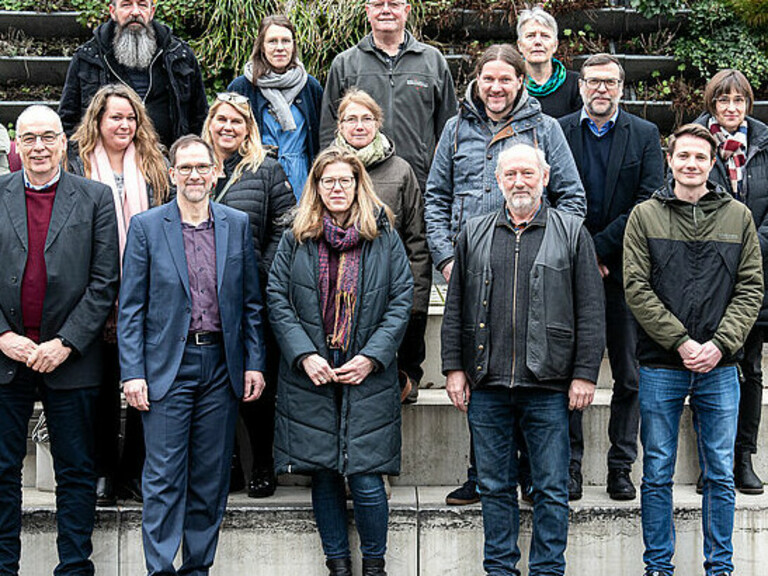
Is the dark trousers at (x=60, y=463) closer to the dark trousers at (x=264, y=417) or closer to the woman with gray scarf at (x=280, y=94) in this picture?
the dark trousers at (x=264, y=417)

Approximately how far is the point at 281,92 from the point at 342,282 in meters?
1.48

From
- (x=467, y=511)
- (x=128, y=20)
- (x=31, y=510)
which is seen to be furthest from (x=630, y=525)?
(x=128, y=20)

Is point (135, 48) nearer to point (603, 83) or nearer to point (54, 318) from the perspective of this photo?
point (54, 318)

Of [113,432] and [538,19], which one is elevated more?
[538,19]

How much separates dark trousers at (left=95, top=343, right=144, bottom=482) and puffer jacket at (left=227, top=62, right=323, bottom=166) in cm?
155

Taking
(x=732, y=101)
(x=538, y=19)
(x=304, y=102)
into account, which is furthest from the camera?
(x=304, y=102)

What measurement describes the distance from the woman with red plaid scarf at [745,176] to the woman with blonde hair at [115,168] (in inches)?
106

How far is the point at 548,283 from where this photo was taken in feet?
14.7

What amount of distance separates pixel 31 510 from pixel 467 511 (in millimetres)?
2075

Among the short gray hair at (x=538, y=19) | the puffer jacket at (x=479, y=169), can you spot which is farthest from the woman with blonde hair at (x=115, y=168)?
the short gray hair at (x=538, y=19)

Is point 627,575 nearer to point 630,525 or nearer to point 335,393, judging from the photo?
point 630,525

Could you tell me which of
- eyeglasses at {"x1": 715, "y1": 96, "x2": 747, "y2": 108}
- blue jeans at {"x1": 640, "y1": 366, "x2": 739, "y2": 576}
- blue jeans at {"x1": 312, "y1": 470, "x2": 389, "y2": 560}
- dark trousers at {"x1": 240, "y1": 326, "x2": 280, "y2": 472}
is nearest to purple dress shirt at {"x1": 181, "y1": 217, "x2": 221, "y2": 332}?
dark trousers at {"x1": 240, "y1": 326, "x2": 280, "y2": 472}

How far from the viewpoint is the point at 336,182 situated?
468 cm

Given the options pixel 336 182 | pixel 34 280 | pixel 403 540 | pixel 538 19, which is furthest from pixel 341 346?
pixel 538 19
